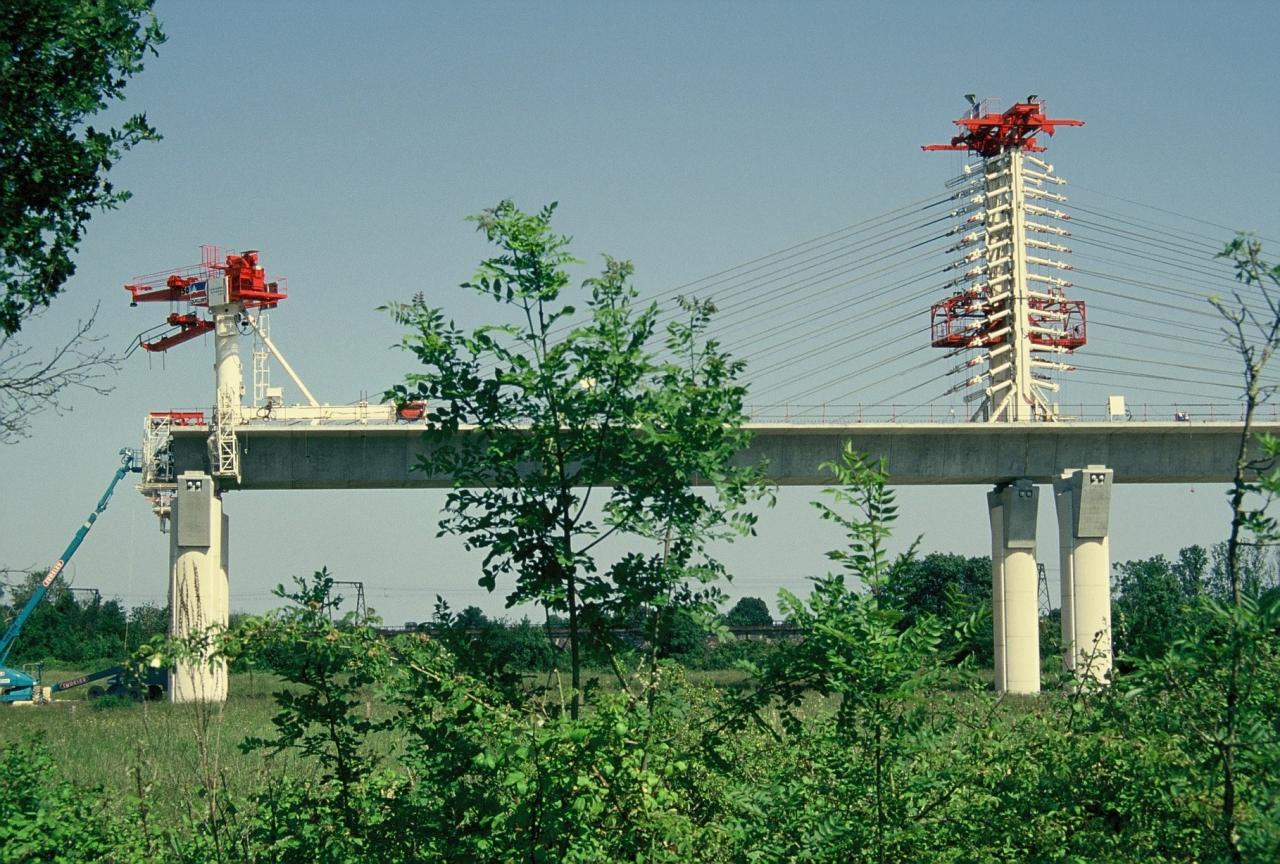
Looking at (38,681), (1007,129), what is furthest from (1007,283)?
(38,681)

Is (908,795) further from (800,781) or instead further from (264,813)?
(264,813)

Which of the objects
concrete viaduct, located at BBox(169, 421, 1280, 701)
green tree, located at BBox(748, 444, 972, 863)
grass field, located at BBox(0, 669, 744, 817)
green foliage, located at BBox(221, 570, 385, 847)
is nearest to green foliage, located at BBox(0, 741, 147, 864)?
grass field, located at BBox(0, 669, 744, 817)

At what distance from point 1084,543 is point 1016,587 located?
303 centimetres

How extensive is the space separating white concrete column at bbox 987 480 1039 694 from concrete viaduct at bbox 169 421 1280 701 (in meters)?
0.04

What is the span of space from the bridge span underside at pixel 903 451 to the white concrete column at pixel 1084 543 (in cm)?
148

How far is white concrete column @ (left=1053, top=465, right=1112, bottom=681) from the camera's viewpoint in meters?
52.3

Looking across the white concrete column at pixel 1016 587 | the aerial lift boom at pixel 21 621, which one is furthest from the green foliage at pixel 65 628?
the white concrete column at pixel 1016 587

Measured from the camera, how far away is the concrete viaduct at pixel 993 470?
5000cm

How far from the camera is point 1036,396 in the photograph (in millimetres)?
55812

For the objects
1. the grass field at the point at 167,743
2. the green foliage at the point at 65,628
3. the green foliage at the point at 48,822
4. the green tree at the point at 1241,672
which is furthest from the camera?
the green foliage at the point at 65,628

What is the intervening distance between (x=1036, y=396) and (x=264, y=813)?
48.2m

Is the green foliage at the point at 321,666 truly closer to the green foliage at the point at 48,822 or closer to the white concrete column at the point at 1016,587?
the green foliage at the point at 48,822

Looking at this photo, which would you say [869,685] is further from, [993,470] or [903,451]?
[993,470]

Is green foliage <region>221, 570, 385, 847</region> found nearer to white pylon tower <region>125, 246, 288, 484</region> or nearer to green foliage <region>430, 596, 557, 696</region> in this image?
green foliage <region>430, 596, 557, 696</region>
